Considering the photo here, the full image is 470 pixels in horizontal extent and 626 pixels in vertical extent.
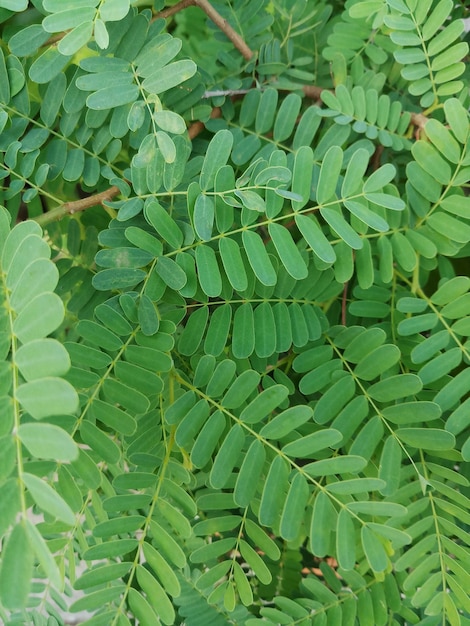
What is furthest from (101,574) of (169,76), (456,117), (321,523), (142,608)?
(456,117)

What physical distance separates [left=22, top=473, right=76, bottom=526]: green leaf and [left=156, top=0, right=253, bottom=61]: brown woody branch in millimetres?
428

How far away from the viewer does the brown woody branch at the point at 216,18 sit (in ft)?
1.79

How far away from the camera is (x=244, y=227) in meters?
0.48

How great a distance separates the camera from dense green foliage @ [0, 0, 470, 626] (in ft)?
1.44

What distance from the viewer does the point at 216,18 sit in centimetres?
57

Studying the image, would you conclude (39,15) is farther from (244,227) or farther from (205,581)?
(205,581)

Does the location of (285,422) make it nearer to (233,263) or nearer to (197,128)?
(233,263)

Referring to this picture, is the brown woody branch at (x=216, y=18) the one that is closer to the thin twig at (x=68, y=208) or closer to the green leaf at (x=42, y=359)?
the thin twig at (x=68, y=208)

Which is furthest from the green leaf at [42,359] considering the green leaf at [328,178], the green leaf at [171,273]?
the green leaf at [328,178]

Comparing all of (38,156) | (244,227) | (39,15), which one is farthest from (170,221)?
(39,15)

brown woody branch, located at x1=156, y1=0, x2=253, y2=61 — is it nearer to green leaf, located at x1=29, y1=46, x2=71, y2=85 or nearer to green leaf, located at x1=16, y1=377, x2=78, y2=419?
green leaf, located at x1=29, y1=46, x2=71, y2=85

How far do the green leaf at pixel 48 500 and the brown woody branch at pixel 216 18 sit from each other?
0.43m

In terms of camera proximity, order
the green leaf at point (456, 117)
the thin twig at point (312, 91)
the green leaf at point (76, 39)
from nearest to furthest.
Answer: the green leaf at point (76, 39), the green leaf at point (456, 117), the thin twig at point (312, 91)

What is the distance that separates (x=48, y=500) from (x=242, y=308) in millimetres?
274
